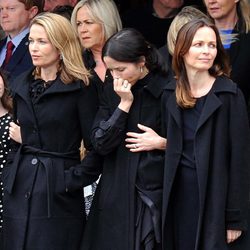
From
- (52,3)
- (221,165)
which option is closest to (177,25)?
(221,165)

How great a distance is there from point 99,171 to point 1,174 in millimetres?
678

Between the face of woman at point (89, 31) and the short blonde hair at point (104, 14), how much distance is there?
0.03 meters

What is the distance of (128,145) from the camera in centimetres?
461

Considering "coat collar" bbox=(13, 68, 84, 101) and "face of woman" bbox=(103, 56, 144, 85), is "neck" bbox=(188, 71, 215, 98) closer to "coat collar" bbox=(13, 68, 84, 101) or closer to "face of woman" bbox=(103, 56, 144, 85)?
"face of woman" bbox=(103, 56, 144, 85)

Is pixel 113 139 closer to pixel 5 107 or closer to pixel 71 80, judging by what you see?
pixel 71 80

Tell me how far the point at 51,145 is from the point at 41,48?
56cm

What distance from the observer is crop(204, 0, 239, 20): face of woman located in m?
5.38

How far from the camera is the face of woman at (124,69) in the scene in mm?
4547

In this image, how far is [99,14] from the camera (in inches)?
217

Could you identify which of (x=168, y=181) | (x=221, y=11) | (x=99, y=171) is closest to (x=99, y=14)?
(x=221, y=11)

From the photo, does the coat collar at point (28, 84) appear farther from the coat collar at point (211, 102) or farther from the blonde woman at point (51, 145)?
the coat collar at point (211, 102)

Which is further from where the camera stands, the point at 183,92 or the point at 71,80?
the point at 71,80

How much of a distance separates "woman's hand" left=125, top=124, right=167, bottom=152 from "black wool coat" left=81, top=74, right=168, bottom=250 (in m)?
0.04

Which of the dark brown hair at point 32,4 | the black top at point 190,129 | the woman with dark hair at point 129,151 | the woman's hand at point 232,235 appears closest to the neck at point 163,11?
the dark brown hair at point 32,4
